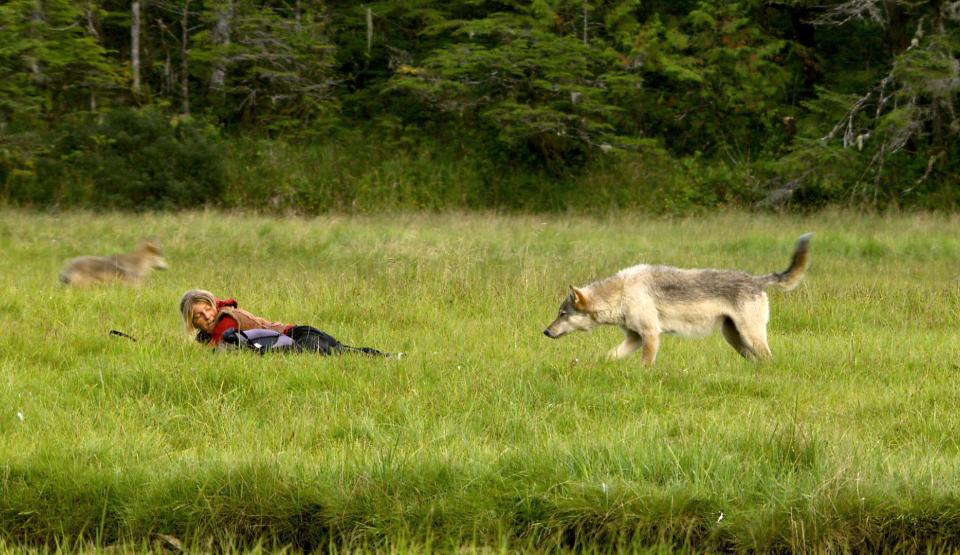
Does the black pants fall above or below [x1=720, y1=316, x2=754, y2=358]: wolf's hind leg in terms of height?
below

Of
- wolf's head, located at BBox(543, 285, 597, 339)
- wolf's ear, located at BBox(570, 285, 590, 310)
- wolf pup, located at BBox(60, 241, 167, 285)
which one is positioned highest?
wolf's ear, located at BBox(570, 285, 590, 310)

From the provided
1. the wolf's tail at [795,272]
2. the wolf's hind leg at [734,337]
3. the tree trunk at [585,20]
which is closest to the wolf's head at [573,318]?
the wolf's hind leg at [734,337]

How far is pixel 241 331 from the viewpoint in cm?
904

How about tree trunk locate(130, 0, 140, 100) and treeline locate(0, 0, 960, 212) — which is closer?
treeline locate(0, 0, 960, 212)

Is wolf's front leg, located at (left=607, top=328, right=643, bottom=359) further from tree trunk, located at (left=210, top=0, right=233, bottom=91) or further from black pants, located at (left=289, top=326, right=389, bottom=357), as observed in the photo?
tree trunk, located at (left=210, top=0, right=233, bottom=91)

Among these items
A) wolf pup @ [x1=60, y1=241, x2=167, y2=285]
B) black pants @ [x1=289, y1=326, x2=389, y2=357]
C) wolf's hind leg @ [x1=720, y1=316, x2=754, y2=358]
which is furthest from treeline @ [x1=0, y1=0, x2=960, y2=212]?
black pants @ [x1=289, y1=326, x2=389, y2=357]

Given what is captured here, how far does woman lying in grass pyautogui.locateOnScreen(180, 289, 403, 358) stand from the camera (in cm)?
884

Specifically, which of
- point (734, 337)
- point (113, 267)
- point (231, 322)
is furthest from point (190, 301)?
point (734, 337)

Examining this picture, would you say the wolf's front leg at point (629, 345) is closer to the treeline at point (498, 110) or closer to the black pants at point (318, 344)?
the black pants at point (318, 344)

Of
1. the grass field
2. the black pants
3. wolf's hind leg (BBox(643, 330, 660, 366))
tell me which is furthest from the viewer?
wolf's hind leg (BBox(643, 330, 660, 366))

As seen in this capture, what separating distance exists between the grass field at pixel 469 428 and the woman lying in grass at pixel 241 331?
0.38 m

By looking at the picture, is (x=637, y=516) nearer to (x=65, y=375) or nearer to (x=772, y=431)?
(x=772, y=431)

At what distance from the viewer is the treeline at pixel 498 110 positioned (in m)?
28.6

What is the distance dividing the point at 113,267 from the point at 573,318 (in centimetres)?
708
